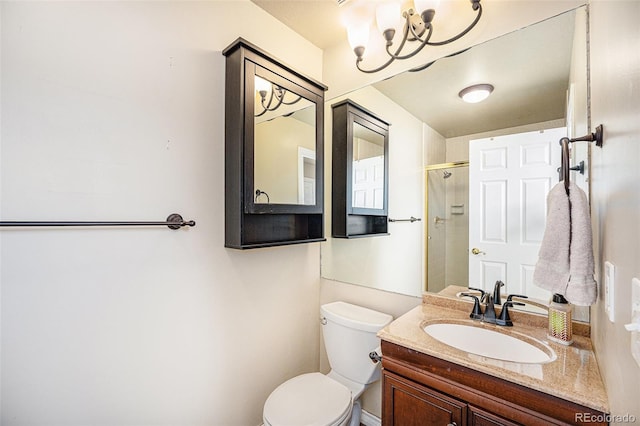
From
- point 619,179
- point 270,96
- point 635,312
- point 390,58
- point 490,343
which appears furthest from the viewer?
point 390,58

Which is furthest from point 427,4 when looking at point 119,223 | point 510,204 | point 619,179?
point 119,223

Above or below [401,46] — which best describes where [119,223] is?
below

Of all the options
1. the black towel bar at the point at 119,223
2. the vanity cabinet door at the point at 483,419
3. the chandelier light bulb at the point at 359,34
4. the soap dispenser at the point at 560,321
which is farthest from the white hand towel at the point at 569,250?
the black towel bar at the point at 119,223

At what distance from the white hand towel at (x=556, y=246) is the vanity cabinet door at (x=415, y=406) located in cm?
50

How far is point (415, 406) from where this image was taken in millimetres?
992

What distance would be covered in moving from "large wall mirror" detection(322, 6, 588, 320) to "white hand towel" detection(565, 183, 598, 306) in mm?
255

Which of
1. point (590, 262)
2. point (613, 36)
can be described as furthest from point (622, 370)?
point (613, 36)

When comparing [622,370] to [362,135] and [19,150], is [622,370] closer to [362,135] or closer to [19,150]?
[362,135]

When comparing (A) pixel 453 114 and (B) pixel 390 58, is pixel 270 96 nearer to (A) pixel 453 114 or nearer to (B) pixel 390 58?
(B) pixel 390 58

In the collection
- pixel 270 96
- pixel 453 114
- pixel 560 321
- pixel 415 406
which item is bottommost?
pixel 415 406

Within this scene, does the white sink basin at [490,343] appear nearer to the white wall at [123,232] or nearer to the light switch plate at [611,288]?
the light switch plate at [611,288]

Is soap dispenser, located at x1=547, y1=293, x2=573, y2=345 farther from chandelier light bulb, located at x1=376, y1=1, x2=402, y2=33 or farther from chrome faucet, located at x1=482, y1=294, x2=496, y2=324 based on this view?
chandelier light bulb, located at x1=376, y1=1, x2=402, y2=33

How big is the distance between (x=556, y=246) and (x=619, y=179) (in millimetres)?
395

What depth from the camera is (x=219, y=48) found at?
1.38 m
